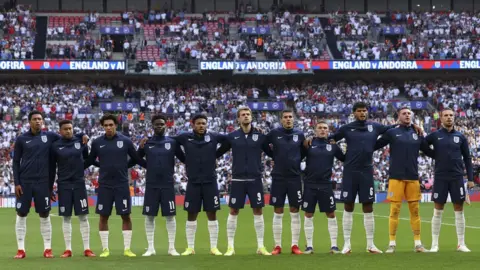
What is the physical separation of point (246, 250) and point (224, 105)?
35709 millimetres

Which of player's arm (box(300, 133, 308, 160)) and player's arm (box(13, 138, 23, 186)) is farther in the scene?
player's arm (box(300, 133, 308, 160))

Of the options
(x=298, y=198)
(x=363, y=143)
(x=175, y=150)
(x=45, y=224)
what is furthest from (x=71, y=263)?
(x=363, y=143)

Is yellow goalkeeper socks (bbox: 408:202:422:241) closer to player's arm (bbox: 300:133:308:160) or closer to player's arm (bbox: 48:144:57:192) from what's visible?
player's arm (bbox: 300:133:308:160)

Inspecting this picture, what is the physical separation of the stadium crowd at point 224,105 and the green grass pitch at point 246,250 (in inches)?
639

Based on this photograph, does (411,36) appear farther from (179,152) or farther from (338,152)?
(179,152)

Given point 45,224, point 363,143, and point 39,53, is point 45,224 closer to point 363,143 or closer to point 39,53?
point 363,143

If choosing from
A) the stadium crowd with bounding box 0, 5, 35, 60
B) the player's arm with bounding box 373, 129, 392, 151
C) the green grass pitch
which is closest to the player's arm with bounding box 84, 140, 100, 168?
the green grass pitch

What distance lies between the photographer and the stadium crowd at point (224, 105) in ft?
163

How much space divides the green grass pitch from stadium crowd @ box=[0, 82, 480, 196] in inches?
639

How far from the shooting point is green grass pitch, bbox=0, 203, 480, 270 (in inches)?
592

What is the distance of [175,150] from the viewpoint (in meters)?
17.6

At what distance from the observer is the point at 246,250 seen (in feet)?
63.5

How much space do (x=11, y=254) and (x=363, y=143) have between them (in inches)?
296

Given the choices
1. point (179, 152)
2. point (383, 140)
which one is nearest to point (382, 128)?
point (383, 140)
